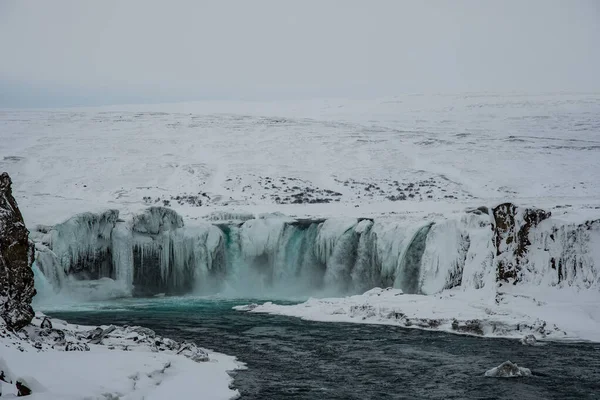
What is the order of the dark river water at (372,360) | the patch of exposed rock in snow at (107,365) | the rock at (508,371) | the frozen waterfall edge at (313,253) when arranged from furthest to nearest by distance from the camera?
the frozen waterfall edge at (313,253) → the rock at (508,371) → the dark river water at (372,360) → the patch of exposed rock in snow at (107,365)

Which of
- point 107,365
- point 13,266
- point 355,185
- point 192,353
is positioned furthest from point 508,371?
point 355,185

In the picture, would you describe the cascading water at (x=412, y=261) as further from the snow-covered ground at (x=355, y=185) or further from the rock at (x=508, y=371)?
the rock at (x=508, y=371)

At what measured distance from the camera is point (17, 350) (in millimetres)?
11242

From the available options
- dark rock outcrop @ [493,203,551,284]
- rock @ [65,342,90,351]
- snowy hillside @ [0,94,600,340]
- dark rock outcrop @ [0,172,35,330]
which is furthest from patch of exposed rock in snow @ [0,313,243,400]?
dark rock outcrop @ [493,203,551,284]

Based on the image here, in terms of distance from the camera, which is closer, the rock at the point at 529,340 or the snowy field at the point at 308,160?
the rock at the point at 529,340

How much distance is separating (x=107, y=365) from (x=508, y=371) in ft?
27.1

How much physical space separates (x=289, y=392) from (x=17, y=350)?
5.03 meters

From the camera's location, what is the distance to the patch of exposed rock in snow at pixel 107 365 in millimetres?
9989

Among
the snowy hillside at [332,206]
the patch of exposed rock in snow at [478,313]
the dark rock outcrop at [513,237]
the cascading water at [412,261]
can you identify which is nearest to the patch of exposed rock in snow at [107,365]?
the patch of exposed rock in snow at [478,313]

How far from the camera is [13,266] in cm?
1359

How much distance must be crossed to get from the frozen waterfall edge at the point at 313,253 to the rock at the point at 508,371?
29.7 ft

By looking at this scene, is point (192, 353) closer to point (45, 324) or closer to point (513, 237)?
point (45, 324)

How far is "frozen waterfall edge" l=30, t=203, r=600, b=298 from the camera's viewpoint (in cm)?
2422

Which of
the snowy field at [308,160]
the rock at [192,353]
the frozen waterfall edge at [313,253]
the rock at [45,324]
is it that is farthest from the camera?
the snowy field at [308,160]
